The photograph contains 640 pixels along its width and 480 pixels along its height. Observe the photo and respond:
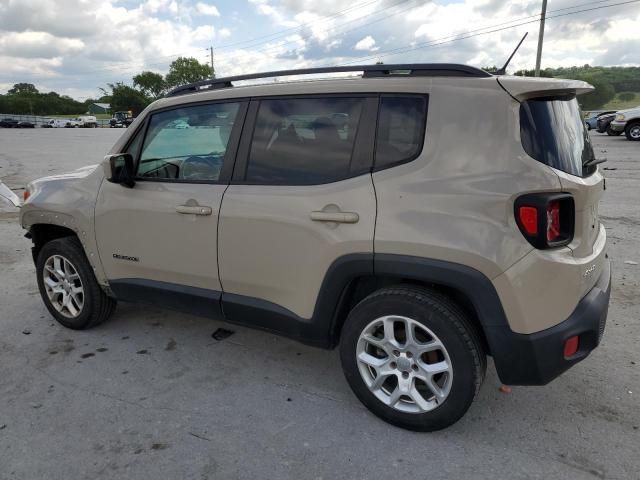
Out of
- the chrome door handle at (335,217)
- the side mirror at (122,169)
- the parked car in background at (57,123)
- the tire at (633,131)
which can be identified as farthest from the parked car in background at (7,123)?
the chrome door handle at (335,217)

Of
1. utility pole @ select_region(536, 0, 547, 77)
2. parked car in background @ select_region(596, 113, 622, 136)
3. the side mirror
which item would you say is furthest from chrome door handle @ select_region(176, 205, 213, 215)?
utility pole @ select_region(536, 0, 547, 77)

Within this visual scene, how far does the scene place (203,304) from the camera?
328cm

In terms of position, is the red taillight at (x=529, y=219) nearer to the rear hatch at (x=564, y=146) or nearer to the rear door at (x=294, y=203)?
the rear hatch at (x=564, y=146)

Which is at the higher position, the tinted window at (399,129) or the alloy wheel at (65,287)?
the tinted window at (399,129)

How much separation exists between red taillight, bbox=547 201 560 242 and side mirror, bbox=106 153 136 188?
8.65ft

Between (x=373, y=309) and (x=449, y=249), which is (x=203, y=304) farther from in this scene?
(x=449, y=249)

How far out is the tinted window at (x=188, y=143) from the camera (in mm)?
3193

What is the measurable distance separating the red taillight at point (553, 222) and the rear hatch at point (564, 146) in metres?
0.10

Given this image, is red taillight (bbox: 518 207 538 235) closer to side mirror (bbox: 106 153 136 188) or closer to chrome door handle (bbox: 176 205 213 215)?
chrome door handle (bbox: 176 205 213 215)

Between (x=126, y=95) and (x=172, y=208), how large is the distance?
11203 cm

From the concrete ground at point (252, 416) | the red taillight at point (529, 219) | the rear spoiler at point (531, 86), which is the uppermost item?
the rear spoiler at point (531, 86)

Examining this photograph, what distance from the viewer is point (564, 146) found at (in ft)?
8.03

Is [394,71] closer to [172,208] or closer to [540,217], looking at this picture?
[540,217]

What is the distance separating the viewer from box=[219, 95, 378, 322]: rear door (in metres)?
2.63
